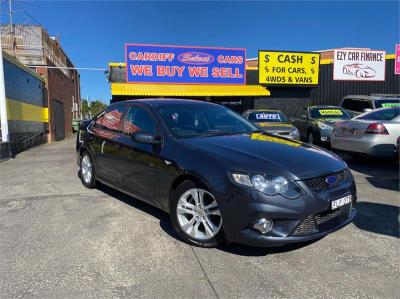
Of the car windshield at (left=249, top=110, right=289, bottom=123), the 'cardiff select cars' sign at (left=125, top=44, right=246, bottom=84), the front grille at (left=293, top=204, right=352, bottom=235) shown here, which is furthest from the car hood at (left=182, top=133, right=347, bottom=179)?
the 'cardiff select cars' sign at (left=125, top=44, right=246, bottom=84)

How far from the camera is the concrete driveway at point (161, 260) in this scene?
10.7ft

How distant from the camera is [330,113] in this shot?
43.1 ft

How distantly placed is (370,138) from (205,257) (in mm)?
5741

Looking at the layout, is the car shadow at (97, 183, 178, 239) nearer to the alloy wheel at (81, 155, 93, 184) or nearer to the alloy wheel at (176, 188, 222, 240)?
the alloy wheel at (81, 155, 93, 184)

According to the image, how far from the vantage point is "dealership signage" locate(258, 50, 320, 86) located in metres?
21.2

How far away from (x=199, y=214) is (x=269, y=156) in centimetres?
90

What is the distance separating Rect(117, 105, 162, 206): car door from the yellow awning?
1404 centimetres

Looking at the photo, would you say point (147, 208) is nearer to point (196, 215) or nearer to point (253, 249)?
point (196, 215)

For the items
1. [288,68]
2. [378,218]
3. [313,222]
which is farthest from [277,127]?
[288,68]

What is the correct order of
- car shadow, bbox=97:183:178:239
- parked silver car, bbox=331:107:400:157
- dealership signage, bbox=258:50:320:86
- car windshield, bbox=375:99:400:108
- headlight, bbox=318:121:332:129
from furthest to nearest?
dealership signage, bbox=258:50:320:86, headlight, bbox=318:121:332:129, car windshield, bbox=375:99:400:108, parked silver car, bbox=331:107:400:157, car shadow, bbox=97:183:178:239

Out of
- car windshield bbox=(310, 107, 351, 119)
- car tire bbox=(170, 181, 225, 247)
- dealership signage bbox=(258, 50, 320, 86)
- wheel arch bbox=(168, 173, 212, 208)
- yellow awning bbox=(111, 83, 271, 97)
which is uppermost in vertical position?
dealership signage bbox=(258, 50, 320, 86)

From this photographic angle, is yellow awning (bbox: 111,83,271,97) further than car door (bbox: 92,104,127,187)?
Yes

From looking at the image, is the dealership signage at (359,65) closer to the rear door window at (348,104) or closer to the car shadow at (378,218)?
the rear door window at (348,104)

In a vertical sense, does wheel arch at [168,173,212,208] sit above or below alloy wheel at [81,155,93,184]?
above
